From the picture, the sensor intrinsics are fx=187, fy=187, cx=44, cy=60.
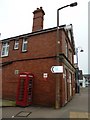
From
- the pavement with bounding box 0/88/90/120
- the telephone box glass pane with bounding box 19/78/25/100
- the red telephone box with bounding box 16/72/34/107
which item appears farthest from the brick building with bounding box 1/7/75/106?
the pavement with bounding box 0/88/90/120

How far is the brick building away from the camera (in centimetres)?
1431

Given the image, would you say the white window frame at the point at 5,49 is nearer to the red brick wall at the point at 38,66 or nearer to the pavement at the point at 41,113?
the red brick wall at the point at 38,66

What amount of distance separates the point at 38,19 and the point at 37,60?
17.7 feet

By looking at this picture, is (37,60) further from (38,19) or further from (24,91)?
(38,19)

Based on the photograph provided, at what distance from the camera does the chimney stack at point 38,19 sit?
61.2 feet

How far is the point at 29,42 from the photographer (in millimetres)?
16547

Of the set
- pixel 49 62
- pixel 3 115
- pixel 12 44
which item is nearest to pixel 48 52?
pixel 49 62

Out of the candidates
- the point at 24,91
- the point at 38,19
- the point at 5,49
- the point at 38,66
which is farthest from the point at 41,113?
the point at 38,19

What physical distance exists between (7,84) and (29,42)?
438 centimetres

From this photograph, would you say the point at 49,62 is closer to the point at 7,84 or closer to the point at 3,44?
the point at 7,84

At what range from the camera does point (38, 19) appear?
18.9m

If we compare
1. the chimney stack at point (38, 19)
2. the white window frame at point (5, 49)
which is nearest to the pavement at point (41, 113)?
the white window frame at point (5, 49)

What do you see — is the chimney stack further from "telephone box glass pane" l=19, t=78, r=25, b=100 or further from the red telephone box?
"telephone box glass pane" l=19, t=78, r=25, b=100

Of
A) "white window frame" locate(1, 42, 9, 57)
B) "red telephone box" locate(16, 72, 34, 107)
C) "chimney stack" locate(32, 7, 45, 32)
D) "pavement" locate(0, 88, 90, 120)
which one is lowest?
"pavement" locate(0, 88, 90, 120)
